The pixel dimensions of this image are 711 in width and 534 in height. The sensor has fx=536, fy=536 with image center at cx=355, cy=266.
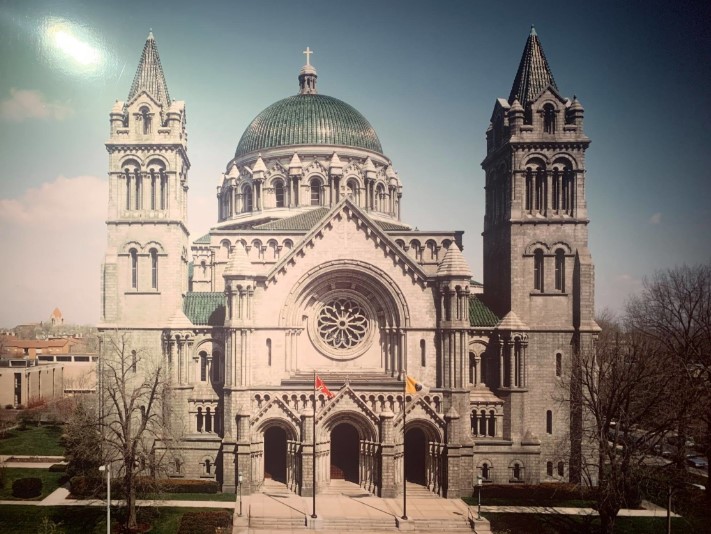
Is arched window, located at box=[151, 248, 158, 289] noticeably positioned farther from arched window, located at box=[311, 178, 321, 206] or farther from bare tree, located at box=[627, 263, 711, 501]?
bare tree, located at box=[627, 263, 711, 501]

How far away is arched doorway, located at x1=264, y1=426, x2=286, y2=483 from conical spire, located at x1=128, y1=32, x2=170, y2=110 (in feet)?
86.6

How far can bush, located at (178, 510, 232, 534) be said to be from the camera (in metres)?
30.7

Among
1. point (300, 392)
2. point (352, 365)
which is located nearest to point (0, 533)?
point (300, 392)

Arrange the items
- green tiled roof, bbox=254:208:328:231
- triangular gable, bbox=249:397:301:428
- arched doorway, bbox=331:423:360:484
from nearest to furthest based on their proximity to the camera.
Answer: triangular gable, bbox=249:397:301:428, arched doorway, bbox=331:423:360:484, green tiled roof, bbox=254:208:328:231

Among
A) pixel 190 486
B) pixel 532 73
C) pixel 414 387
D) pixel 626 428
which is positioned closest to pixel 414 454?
pixel 414 387

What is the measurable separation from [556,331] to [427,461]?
13.7m

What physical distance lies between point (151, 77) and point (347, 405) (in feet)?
97.3

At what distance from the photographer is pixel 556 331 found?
133ft

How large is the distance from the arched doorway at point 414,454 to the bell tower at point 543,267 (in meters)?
6.47

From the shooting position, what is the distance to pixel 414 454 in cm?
4003

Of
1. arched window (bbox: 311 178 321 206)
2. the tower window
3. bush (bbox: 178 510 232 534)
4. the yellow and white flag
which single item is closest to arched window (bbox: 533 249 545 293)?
the yellow and white flag

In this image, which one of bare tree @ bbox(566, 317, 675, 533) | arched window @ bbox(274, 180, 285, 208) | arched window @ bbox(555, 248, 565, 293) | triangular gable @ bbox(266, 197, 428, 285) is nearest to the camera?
bare tree @ bbox(566, 317, 675, 533)

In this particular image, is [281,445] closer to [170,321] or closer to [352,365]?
[352,365]

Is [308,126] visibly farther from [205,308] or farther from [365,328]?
[365,328]
